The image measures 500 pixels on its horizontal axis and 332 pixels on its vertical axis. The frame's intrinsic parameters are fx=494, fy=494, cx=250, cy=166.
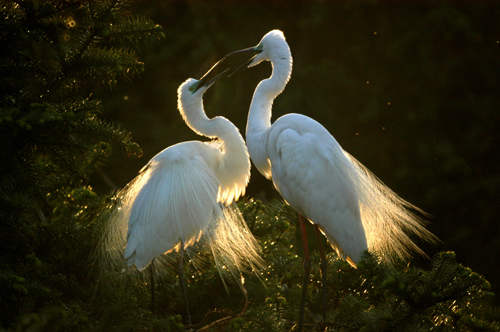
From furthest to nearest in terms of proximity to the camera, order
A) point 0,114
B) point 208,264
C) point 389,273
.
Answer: point 208,264
point 0,114
point 389,273

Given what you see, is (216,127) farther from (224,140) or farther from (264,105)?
(264,105)

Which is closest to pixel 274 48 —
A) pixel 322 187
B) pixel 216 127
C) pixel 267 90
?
pixel 267 90

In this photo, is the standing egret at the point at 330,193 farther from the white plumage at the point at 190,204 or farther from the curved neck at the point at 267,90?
the white plumage at the point at 190,204

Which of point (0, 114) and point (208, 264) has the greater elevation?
point (0, 114)

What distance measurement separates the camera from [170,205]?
308 cm

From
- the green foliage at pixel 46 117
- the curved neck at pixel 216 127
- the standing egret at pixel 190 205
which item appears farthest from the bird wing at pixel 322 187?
the green foliage at pixel 46 117

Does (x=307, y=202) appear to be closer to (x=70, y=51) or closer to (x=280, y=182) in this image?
(x=280, y=182)

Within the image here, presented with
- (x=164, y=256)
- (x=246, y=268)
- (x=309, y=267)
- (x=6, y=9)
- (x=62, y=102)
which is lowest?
(x=309, y=267)

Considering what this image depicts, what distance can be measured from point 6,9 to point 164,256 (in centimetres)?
197

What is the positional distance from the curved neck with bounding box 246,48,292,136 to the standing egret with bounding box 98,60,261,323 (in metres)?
0.26

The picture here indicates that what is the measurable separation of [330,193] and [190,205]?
89 cm

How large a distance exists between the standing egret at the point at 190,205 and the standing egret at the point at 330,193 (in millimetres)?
350

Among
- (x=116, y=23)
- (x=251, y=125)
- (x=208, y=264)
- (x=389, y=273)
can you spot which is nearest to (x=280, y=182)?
(x=251, y=125)

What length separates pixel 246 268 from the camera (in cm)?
284
